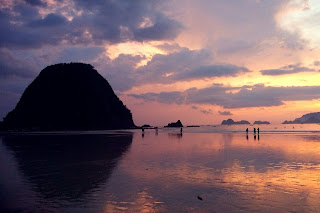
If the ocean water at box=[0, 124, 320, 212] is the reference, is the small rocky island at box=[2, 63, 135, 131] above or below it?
above

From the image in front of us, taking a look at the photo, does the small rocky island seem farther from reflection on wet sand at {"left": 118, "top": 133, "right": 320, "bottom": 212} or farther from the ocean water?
reflection on wet sand at {"left": 118, "top": 133, "right": 320, "bottom": 212}

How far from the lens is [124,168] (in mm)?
19594

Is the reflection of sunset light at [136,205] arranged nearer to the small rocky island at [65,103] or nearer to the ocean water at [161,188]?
the ocean water at [161,188]

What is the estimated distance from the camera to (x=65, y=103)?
16250 centimetres

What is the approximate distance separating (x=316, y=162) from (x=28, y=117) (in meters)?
156

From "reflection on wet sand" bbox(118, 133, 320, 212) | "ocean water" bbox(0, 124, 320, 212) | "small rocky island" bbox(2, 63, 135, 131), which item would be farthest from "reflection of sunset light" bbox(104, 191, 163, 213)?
"small rocky island" bbox(2, 63, 135, 131)

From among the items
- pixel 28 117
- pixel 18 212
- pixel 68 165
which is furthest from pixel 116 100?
pixel 18 212

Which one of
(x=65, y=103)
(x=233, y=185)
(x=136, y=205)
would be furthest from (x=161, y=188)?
(x=65, y=103)

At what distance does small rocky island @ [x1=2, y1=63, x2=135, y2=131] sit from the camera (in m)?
153

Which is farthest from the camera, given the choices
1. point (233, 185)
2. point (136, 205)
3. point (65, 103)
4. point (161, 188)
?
point (65, 103)

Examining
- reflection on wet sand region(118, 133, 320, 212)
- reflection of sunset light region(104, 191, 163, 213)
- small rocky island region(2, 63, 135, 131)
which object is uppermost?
small rocky island region(2, 63, 135, 131)

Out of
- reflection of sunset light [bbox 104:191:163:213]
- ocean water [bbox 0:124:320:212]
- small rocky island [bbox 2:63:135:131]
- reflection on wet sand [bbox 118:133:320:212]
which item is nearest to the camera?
reflection of sunset light [bbox 104:191:163:213]

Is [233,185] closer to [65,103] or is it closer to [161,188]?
[161,188]

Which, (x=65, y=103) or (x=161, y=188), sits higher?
(x=65, y=103)
